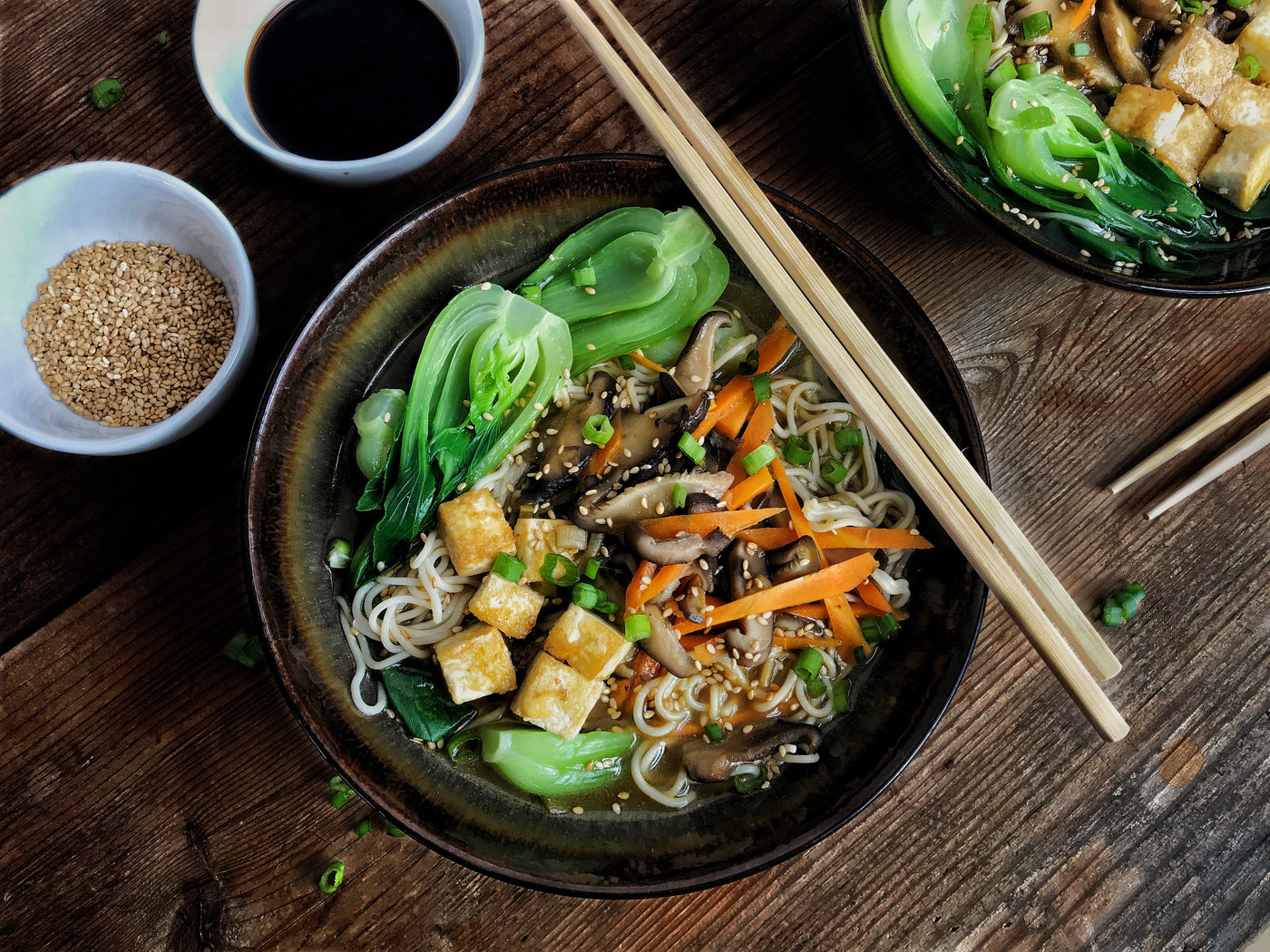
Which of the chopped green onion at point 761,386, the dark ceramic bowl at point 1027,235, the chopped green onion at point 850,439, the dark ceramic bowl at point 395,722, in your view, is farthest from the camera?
the chopped green onion at point 850,439

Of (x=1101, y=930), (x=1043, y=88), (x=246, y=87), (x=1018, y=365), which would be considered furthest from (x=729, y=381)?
(x=1101, y=930)

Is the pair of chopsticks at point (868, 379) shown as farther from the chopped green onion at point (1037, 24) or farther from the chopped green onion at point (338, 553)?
the chopped green onion at point (338, 553)

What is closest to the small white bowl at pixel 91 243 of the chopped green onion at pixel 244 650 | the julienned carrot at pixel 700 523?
the chopped green onion at pixel 244 650

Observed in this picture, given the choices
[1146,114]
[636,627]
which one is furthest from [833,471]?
[1146,114]

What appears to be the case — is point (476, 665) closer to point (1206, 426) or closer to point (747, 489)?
point (747, 489)

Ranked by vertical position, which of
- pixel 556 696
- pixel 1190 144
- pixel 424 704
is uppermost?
pixel 1190 144

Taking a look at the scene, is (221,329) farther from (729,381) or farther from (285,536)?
(729,381)
